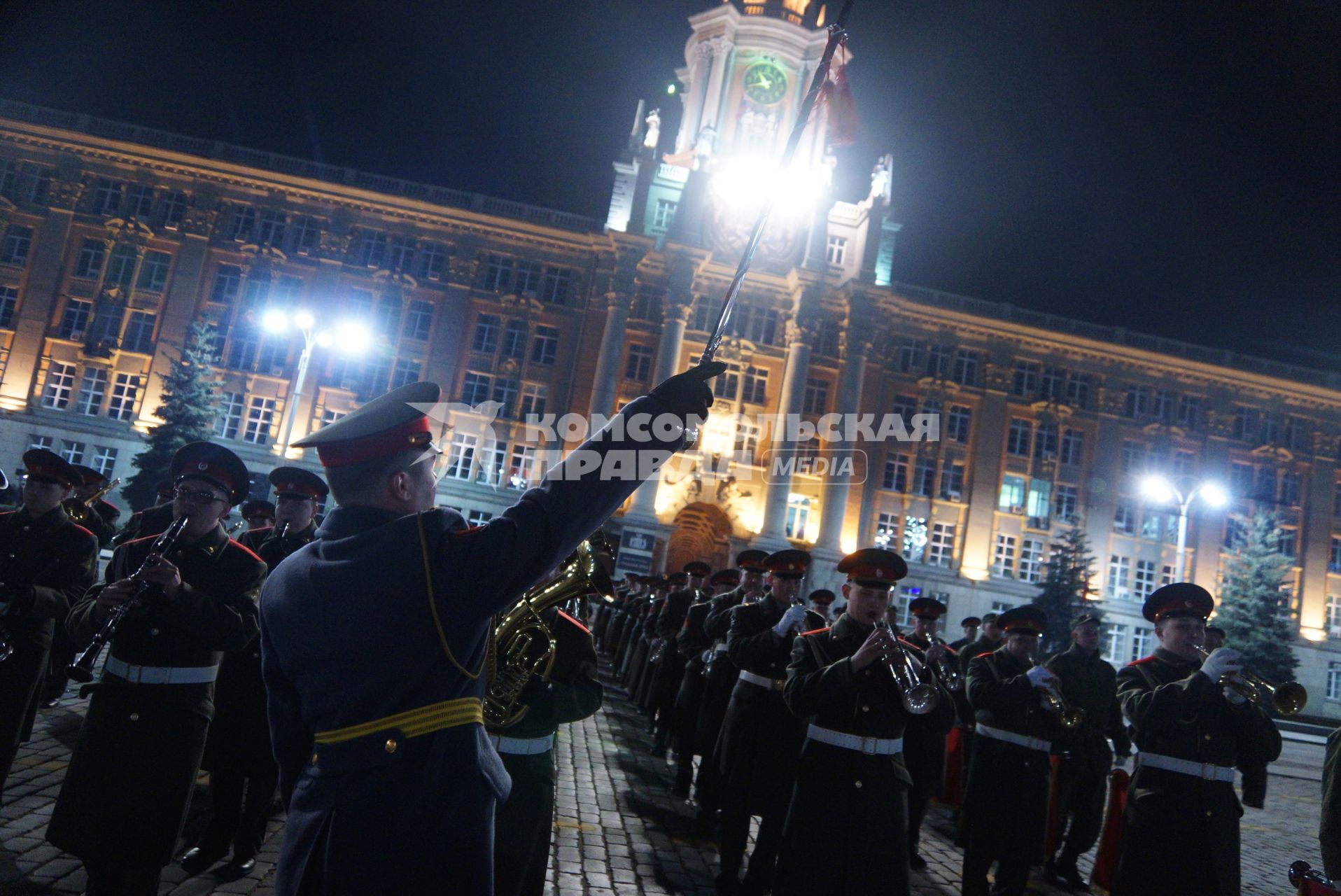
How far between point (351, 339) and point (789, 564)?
36887 millimetres

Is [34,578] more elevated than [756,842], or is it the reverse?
[34,578]

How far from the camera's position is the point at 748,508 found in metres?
40.8

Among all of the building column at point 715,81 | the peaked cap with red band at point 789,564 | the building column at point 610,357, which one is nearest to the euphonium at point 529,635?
the peaked cap with red band at point 789,564

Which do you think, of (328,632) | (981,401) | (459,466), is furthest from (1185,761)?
(981,401)

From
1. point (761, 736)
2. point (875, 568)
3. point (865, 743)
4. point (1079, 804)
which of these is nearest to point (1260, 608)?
point (1079, 804)

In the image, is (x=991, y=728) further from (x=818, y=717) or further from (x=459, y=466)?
(x=459, y=466)

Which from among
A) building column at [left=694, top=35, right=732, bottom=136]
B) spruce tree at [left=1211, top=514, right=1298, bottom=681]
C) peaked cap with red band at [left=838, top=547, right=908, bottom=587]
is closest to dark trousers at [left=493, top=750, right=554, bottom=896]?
peaked cap with red band at [left=838, top=547, right=908, bottom=587]

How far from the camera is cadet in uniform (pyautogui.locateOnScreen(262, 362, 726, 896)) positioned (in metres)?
2.32

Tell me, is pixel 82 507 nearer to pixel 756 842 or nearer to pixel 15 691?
pixel 15 691

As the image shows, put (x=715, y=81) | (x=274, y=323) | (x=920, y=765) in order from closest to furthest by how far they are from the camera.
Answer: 1. (x=920, y=765)
2. (x=274, y=323)
3. (x=715, y=81)

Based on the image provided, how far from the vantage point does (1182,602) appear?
6.05 metres

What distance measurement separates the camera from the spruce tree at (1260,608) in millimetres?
35656

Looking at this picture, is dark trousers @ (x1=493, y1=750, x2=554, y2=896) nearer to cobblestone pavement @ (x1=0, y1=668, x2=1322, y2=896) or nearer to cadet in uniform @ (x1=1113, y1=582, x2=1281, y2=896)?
cobblestone pavement @ (x1=0, y1=668, x2=1322, y2=896)

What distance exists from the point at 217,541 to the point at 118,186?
151ft
